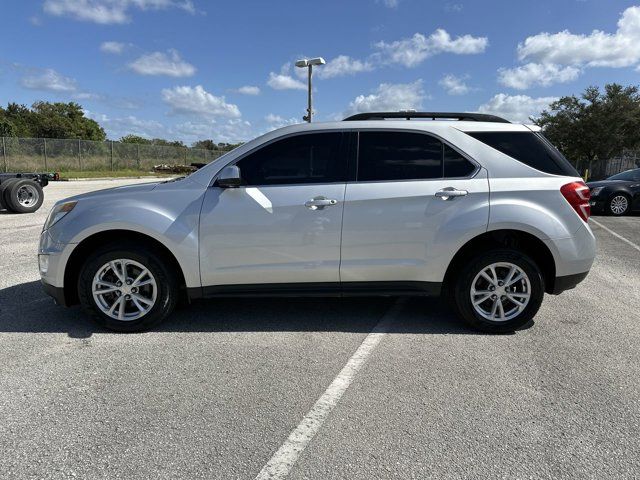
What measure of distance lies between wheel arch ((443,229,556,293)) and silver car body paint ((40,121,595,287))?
11 cm

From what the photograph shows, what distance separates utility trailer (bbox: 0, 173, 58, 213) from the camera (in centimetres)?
1101

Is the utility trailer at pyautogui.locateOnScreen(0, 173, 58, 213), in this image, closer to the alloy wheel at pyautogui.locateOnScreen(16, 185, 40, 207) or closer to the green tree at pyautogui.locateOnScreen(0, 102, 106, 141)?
the alloy wheel at pyautogui.locateOnScreen(16, 185, 40, 207)

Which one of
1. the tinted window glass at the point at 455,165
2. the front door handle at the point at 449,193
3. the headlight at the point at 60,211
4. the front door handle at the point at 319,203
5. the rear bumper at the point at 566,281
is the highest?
the tinted window glass at the point at 455,165

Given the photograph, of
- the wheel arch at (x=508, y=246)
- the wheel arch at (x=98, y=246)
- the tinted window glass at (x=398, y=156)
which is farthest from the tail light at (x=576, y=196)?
the wheel arch at (x=98, y=246)

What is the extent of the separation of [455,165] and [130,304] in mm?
3099

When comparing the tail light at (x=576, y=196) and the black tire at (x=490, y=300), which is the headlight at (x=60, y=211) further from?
the tail light at (x=576, y=196)

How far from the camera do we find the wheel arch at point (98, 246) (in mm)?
4031

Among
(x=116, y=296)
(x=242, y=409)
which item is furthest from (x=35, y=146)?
(x=242, y=409)

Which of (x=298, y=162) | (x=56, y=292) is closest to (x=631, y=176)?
(x=298, y=162)

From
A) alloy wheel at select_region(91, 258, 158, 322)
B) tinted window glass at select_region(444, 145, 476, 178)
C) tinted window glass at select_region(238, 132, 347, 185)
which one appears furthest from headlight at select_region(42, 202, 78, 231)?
tinted window glass at select_region(444, 145, 476, 178)

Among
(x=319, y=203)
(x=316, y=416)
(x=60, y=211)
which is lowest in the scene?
(x=316, y=416)

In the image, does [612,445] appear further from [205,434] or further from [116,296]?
[116,296]

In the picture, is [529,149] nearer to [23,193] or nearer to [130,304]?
[130,304]

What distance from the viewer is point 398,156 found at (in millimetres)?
4074
